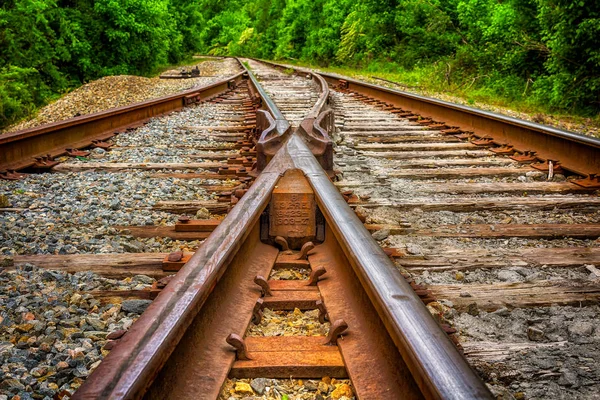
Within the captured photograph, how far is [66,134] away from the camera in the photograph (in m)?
5.25

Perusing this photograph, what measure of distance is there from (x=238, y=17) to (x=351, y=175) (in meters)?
64.4

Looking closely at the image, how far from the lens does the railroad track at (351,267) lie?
1.30m

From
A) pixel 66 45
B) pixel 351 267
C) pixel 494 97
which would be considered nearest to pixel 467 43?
pixel 494 97

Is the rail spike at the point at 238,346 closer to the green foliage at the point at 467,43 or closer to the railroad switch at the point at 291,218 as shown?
the railroad switch at the point at 291,218

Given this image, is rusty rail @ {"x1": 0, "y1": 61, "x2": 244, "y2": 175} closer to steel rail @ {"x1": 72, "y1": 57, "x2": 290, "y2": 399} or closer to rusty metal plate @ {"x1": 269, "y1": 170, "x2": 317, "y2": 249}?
rusty metal plate @ {"x1": 269, "y1": 170, "x2": 317, "y2": 249}

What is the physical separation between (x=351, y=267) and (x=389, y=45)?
2335 cm

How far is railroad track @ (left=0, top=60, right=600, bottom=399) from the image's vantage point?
1304 millimetres

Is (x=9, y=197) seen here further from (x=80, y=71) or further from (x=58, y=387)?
(x=80, y=71)

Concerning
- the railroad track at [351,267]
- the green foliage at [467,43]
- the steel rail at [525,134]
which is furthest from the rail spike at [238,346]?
the green foliage at [467,43]

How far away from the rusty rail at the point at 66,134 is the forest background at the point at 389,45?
4574mm

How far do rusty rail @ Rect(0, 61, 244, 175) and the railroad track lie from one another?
0.48 m

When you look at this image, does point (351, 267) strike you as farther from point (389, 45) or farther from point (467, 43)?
point (389, 45)

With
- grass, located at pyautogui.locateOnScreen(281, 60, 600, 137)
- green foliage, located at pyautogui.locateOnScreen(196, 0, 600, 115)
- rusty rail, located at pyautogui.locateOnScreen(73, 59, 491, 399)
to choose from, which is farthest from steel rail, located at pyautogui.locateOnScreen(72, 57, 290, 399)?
green foliage, located at pyautogui.locateOnScreen(196, 0, 600, 115)

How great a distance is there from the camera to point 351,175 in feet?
13.5
